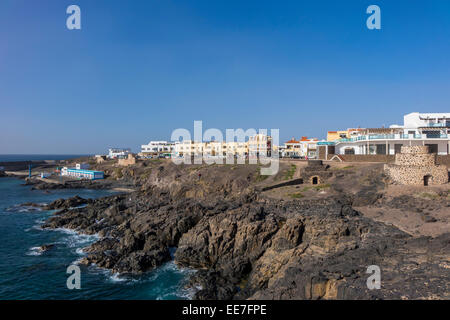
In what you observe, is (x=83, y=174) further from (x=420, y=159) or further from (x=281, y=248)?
(x=420, y=159)

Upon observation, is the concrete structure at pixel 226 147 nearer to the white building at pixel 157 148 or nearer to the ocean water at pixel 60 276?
the white building at pixel 157 148

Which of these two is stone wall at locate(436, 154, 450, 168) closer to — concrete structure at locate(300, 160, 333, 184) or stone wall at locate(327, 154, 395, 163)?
stone wall at locate(327, 154, 395, 163)

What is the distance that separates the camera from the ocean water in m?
19.2

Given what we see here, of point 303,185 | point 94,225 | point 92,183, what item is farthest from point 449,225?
point 92,183

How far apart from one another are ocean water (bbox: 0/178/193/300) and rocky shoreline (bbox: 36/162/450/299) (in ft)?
4.21

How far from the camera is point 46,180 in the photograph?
84.1 meters

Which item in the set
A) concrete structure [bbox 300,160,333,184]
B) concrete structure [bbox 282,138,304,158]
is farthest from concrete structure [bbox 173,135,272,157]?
concrete structure [bbox 300,160,333,184]

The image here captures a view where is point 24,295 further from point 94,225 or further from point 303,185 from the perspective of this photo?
point 303,185

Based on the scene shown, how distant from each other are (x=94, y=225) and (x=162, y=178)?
22.1m

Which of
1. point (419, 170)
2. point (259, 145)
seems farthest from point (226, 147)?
point (419, 170)

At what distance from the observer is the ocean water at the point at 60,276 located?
19156 millimetres

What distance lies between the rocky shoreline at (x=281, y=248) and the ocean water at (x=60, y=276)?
1284 mm

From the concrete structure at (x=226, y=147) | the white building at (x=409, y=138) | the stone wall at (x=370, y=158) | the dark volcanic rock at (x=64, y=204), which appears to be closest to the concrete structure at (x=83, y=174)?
the concrete structure at (x=226, y=147)

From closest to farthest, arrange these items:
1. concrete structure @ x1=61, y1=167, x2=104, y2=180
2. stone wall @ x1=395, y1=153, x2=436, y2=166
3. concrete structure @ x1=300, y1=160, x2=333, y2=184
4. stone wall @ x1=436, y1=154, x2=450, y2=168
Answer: stone wall @ x1=395, y1=153, x2=436, y2=166, stone wall @ x1=436, y1=154, x2=450, y2=168, concrete structure @ x1=300, y1=160, x2=333, y2=184, concrete structure @ x1=61, y1=167, x2=104, y2=180
